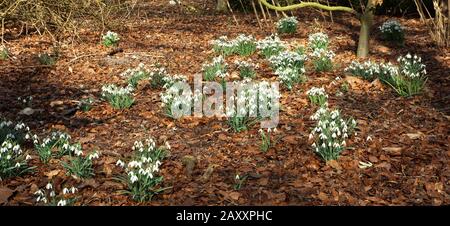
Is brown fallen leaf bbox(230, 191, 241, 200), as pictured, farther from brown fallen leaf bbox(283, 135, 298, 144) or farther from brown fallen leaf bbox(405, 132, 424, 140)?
brown fallen leaf bbox(405, 132, 424, 140)

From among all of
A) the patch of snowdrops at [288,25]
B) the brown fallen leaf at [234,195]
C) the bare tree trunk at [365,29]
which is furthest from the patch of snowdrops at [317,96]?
the patch of snowdrops at [288,25]

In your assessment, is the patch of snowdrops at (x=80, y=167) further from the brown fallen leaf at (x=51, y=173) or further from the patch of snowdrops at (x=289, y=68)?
the patch of snowdrops at (x=289, y=68)

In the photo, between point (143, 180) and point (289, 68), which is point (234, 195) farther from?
point (289, 68)

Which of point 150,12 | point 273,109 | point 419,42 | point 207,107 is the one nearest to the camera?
point 273,109

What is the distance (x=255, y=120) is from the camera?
5113mm

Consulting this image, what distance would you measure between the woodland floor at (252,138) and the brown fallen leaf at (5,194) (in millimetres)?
41

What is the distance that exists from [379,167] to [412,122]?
3.88 ft

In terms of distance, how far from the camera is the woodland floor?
385 centimetres

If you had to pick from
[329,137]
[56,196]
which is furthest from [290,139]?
[56,196]

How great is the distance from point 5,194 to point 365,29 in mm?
5903

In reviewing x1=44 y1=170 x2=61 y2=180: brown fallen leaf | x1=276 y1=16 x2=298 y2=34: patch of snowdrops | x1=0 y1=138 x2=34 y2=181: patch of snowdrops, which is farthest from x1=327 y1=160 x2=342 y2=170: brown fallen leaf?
x1=276 y1=16 x2=298 y2=34: patch of snowdrops

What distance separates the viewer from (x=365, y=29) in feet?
25.2
